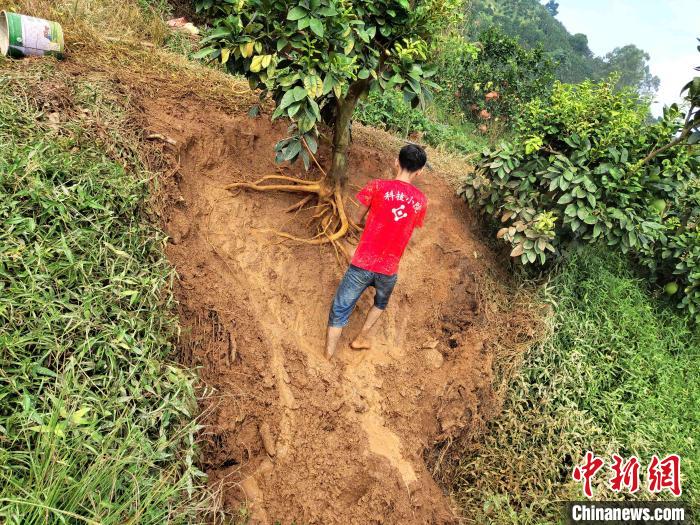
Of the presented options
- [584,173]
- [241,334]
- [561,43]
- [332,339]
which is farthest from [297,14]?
[561,43]

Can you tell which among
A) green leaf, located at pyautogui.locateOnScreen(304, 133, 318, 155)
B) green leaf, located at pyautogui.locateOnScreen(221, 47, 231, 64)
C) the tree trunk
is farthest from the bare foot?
green leaf, located at pyautogui.locateOnScreen(221, 47, 231, 64)

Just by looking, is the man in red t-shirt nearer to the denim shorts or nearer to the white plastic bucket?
the denim shorts

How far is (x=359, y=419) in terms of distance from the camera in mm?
3180

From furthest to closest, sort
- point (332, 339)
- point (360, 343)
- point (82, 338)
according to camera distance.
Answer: point (360, 343) < point (332, 339) < point (82, 338)

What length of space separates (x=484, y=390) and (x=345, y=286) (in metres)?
1.33

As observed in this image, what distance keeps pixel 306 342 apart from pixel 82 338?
1.47 metres

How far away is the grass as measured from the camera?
3338 mm

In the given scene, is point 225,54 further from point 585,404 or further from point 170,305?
point 585,404

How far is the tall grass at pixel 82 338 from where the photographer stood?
6.24 ft

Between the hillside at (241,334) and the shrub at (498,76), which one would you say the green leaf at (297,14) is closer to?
the hillside at (241,334)

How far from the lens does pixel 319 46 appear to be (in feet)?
9.80

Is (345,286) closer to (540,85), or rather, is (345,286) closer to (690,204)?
(690,204)

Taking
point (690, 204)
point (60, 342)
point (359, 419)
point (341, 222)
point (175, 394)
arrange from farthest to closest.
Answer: point (690, 204) → point (341, 222) → point (359, 419) → point (175, 394) → point (60, 342)

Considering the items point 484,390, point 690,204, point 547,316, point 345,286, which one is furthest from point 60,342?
point 690,204
